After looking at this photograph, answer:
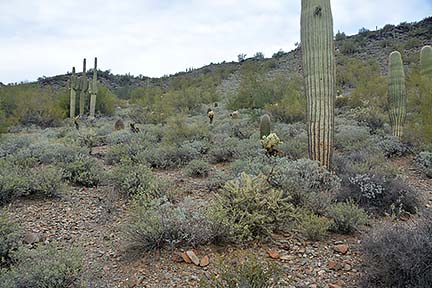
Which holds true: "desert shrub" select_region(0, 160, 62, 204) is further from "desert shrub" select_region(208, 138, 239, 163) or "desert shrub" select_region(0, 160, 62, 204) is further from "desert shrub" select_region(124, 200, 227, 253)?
"desert shrub" select_region(208, 138, 239, 163)

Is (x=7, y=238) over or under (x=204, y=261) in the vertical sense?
over

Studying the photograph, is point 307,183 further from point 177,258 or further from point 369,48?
point 369,48

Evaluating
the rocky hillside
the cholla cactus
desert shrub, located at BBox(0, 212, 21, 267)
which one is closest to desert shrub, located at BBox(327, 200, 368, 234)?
the cholla cactus

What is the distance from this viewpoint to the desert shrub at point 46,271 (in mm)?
3557

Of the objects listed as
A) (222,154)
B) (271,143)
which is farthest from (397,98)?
(222,154)

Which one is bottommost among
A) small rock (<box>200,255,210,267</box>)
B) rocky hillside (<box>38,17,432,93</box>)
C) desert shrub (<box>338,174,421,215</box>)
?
small rock (<box>200,255,210,267</box>)

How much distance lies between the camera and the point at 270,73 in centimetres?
2984

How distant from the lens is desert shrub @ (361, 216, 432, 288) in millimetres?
3295

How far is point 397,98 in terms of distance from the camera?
10.4 m

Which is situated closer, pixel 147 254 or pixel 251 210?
pixel 147 254

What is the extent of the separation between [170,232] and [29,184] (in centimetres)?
301

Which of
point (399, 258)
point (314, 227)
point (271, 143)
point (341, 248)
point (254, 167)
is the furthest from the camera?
point (271, 143)

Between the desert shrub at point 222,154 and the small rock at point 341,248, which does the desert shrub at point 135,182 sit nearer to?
the desert shrub at point 222,154

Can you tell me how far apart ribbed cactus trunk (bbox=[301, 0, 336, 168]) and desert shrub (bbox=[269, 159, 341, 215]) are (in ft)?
1.76
